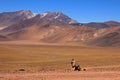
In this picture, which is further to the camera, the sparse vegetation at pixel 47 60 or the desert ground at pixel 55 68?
the sparse vegetation at pixel 47 60

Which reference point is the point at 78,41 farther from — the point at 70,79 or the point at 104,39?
the point at 70,79

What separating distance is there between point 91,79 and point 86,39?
570 feet

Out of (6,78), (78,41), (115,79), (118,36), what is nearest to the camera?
(115,79)

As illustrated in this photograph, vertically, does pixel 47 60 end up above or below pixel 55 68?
above

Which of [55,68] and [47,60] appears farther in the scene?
[47,60]

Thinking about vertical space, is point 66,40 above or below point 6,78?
above

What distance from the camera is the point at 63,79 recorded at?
19.2 m

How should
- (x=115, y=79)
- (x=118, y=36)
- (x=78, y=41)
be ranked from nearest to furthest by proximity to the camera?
(x=115, y=79)
(x=118, y=36)
(x=78, y=41)

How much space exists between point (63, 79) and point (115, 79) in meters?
2.68

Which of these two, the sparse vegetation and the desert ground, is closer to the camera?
the desert ground

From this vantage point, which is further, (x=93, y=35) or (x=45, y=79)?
(x=93, y=35)

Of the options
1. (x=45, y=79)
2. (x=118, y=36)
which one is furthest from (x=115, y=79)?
(x=118, y=36)

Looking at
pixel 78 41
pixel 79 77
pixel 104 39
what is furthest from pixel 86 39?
pixel 79 77

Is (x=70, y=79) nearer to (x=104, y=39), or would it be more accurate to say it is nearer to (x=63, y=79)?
(x=63, y=79)
